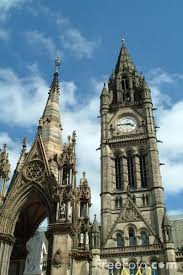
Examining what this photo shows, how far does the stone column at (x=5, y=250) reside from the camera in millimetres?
17764

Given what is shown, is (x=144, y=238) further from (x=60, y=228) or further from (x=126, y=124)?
(x=60, y=228)

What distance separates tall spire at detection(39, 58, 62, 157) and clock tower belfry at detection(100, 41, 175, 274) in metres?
26.6

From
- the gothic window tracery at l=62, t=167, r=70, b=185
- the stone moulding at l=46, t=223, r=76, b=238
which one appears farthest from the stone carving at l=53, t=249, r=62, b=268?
the gothic window tracery at l=62, t=167, r=70, b=185

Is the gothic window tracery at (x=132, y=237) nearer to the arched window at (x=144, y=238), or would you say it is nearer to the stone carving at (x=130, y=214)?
the arched window at (x=144, y=238)

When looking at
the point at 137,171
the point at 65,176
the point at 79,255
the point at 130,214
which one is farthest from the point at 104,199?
the point at 79,255

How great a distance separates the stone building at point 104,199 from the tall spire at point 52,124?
0.21 ft

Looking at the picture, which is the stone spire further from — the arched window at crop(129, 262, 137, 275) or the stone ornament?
the arched window at crop(129, 262, 137, 275)

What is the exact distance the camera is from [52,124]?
2359cm

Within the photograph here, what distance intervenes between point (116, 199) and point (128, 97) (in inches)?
856

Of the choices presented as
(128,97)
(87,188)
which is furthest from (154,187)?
(87,188)

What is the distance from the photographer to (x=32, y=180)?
19953mm

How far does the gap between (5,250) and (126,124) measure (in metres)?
44.8

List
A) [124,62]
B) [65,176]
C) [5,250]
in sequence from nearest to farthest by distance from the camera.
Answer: [5,250] → [65,176] → [124,62]

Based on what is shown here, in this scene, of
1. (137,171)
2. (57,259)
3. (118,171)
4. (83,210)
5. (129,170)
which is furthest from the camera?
(118,171)
